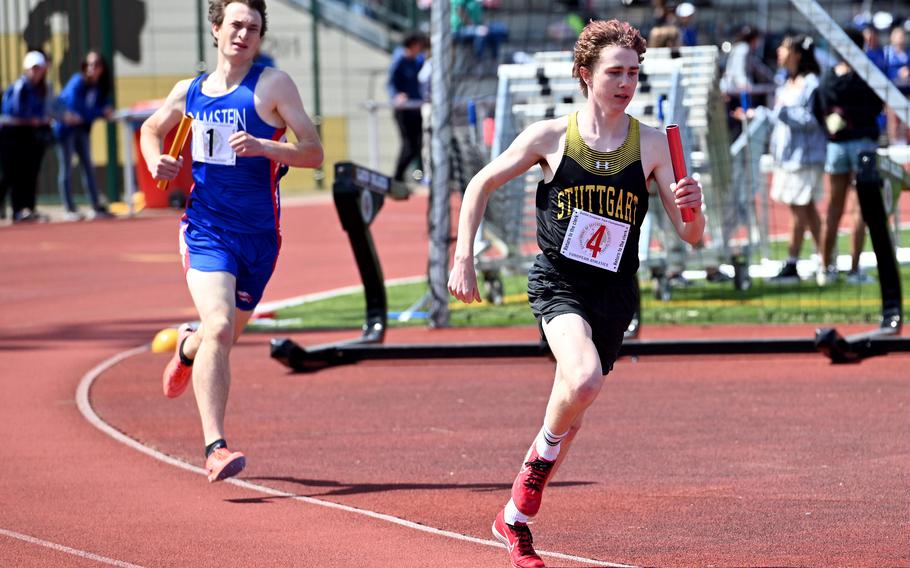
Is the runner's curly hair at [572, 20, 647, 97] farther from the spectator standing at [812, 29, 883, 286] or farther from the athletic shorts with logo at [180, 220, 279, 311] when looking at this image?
the spectator standing at [812, 29, 883, 286]

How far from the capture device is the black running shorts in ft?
19.3

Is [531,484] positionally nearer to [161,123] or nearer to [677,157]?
[677,157]

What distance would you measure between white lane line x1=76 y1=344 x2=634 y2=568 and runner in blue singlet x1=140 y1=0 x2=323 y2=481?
451 mm

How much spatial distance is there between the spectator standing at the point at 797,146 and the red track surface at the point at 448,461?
266cm

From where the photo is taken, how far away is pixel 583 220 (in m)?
5.82

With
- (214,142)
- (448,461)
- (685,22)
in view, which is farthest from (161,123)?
(685,22)

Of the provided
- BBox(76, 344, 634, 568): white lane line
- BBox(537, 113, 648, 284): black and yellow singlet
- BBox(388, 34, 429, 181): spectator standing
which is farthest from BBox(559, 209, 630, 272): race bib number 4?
BBox(388, 34, 429, 181): spectator standing

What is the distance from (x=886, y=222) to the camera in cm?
1055

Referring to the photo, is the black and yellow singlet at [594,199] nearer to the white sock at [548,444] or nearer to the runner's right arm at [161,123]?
the white sock at [548,444]

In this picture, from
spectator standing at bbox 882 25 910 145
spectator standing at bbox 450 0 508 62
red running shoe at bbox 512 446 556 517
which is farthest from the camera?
spectator standing at bbox 882 25 910 145

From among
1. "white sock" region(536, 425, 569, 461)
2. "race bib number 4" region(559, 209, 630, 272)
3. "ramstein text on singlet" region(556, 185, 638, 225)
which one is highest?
"ramstein text on singlet" region(556, 185, 638, 225)

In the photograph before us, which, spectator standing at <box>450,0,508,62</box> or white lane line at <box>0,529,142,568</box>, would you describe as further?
spectator standing at <box>450,0,508,62</box>

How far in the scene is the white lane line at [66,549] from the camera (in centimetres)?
602

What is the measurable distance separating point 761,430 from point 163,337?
5005 mm
